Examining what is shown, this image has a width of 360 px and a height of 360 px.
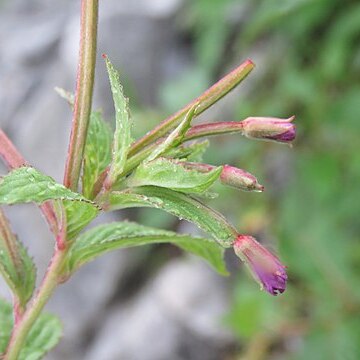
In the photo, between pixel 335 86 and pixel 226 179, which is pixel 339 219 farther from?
pixel 226 179

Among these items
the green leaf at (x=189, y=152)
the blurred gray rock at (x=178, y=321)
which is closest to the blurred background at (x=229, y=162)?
the blurred gray rock at (x=178, y=321)

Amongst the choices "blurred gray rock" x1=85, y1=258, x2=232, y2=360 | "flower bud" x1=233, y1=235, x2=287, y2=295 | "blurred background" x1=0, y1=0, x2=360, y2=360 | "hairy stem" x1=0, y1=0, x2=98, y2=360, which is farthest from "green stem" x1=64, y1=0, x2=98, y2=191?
"blurred gray rock" x1=85, y1=258, x2=232, y2=360

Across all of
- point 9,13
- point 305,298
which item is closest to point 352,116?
point 305,298

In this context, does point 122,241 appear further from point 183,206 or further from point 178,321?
point 178,321

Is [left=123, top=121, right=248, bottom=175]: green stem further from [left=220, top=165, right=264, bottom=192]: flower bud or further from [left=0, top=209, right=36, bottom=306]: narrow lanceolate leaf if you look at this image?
[left=0, top=209, right=36, bottom=306]: narrow lanceolate leaf

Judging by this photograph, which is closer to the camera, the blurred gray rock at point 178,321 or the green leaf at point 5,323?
the green leaf at point 5,323

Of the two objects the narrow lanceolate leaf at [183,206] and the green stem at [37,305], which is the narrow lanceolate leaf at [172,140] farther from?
the green stem at [37,305]

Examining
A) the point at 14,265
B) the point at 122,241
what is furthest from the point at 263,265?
the point at 14,265
